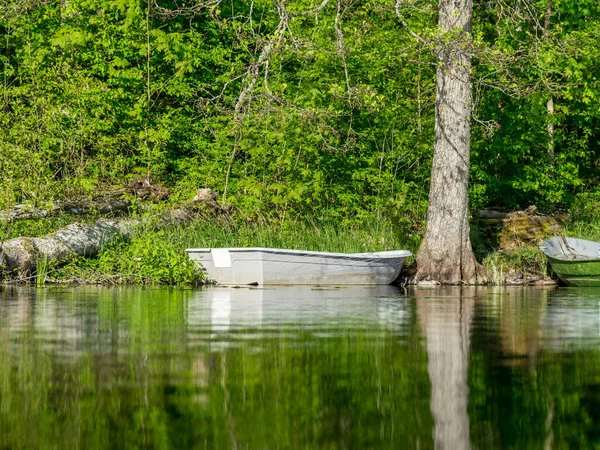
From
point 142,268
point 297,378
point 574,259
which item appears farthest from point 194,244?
point 297,378

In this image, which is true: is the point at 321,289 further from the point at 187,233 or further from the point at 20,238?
the point at 20,238

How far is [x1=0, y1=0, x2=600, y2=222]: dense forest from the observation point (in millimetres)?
21469

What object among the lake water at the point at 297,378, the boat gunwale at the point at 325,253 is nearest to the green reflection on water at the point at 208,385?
the lake water at the point at 297,378

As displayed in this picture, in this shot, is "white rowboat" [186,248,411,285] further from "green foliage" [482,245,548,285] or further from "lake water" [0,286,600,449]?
"lake water" [0,286,600,449]

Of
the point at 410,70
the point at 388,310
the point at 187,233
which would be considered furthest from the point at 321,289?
the point at 410,70

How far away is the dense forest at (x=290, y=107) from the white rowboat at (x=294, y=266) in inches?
97.9

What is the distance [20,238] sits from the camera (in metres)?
19.9

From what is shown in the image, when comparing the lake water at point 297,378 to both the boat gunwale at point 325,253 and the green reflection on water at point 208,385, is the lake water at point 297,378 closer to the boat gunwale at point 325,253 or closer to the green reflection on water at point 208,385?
the green reflection on water at point 208,385

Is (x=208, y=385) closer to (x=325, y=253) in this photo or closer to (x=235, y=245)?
(x=325, y=253)

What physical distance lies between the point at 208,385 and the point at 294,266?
41.8 feet

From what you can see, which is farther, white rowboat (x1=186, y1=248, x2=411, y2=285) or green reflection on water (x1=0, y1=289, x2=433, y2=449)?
white rowboat (x1=186, y1=248, x2=411, y2=285)

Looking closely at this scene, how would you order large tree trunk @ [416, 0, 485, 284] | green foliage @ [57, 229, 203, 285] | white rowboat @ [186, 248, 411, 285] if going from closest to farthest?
white rowboat @ [186, 248, 411, 285]
green foliage @ [57, 229, 203, 285]
large tree trunk @ [416, 0, 485, 284]

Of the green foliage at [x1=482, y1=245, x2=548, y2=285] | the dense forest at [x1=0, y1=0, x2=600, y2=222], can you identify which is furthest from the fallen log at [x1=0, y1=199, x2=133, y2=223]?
the green foliage at [x1=482, y1=245, x2=548, y2=285]

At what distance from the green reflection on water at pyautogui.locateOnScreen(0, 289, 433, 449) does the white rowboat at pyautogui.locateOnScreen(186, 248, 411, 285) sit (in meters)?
7.59
